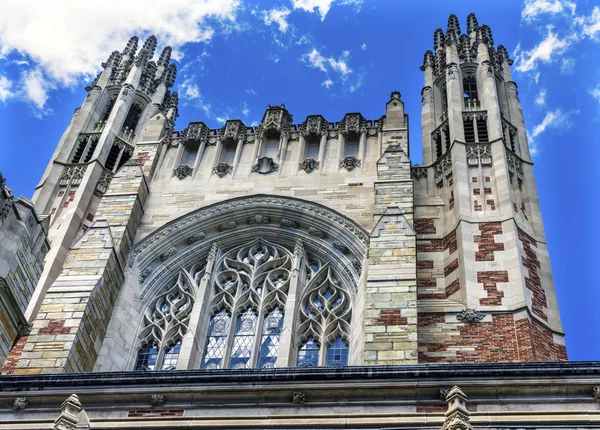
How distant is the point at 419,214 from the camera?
22.9m

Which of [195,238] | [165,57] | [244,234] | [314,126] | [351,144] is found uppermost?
[165,57]

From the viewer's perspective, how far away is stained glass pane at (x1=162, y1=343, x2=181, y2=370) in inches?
782

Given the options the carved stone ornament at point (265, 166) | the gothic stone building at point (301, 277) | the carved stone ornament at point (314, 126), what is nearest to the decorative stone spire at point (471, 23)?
the gothic stone building at point (301, 277)

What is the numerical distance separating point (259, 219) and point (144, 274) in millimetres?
3511

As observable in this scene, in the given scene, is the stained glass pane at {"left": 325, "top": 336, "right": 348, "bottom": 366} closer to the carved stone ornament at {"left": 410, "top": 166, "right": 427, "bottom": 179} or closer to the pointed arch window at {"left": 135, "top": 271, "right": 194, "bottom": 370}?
the pointed arch window at {"left": 135, "top": 271, "right": 194, "bottom": 370}

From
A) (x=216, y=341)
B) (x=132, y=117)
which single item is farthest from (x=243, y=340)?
(x=132, y=117)

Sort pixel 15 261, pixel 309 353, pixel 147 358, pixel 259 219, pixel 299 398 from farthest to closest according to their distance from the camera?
1. pixel 259 219
2. pixel 147 358
3. pixel 309 353
4. pixel 15 261
5. pixel 299 398

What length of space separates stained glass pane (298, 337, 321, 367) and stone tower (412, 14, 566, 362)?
2.59m

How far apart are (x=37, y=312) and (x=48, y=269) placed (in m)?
1.72

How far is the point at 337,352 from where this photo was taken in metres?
19.6

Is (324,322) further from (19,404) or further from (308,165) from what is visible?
(19,404)

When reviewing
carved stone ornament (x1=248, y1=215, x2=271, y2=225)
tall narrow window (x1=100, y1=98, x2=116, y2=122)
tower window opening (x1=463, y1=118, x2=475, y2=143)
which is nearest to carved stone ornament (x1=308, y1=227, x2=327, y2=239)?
carved stone ornament (x1=248, y1=215, x2=271, y2=225)

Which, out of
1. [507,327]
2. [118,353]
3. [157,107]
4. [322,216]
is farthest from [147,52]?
[507,327]

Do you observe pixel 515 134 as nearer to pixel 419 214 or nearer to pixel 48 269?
pixel 419 214
